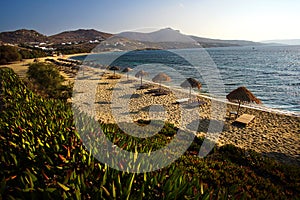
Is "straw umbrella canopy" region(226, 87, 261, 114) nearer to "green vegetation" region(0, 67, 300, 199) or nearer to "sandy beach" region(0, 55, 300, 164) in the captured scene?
"sandy beach" region(0, 55, 300, 164)

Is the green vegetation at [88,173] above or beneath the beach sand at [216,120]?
above

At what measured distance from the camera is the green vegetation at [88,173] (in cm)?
201

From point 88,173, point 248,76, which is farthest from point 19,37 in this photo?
point 88,173

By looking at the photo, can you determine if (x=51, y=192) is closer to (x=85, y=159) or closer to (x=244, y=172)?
(x=85, y=159)

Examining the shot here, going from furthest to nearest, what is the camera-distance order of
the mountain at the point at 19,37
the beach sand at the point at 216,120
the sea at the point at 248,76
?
the mountain at the point at 19,37 < the sea at the point at 248,76 < the beach sand at the point at 216,120

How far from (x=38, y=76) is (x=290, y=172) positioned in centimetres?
1463

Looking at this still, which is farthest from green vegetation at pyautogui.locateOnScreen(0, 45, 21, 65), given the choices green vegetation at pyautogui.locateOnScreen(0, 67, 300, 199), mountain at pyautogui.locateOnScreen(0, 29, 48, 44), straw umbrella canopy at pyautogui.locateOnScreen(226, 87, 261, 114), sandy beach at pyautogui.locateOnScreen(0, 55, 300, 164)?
mountain at pyautogui.locateOnScreen(0, 29, 48, 44)

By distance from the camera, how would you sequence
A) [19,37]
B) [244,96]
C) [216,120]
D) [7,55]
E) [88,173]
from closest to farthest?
[88,173]
[216,120]
[244,96]
[7,55]
[19,37]

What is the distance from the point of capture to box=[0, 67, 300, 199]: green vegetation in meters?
2.01

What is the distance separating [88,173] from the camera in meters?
2.23

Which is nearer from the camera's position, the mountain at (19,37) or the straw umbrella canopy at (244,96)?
the straw umbrella canopy at (244,96)

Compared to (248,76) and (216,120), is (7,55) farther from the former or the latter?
(248,76)

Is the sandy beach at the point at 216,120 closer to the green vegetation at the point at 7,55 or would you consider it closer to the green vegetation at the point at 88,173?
the green vegetation at the point at 88,173

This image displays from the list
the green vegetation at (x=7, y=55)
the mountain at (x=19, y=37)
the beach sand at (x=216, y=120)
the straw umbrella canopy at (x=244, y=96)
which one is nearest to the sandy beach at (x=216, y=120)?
the beach sand at (x=216, y=120)
